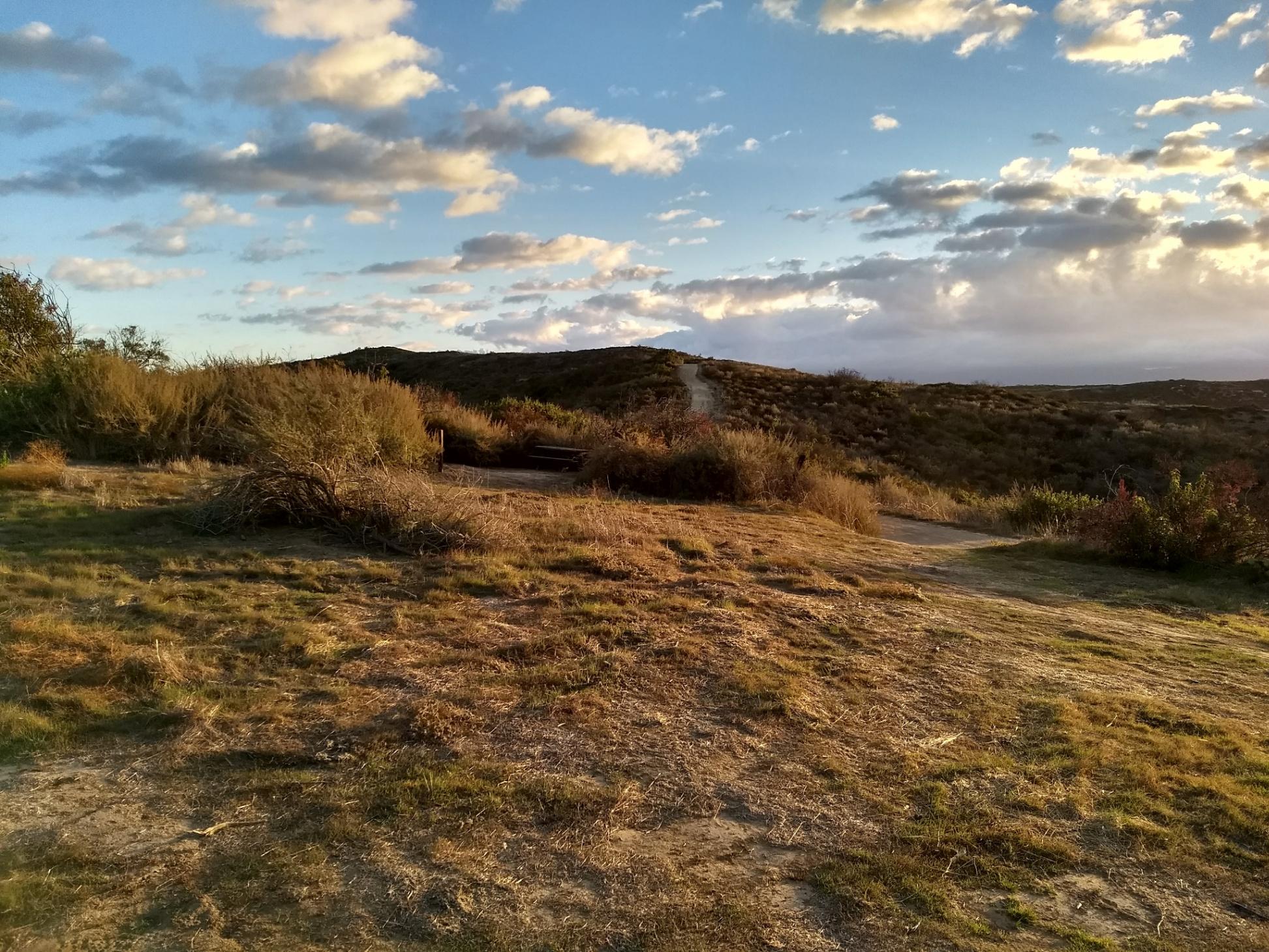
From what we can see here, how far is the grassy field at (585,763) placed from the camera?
288 cm

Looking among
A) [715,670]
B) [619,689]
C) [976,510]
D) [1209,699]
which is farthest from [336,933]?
[976,510]

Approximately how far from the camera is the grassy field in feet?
9.45

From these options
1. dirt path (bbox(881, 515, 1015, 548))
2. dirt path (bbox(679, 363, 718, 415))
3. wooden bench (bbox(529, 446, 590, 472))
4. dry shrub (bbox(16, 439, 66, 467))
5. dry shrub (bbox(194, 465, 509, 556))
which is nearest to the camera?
dry shrub (bbox(194, 465, 509, 556))

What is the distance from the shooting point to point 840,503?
13.3m

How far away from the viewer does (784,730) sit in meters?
4.52

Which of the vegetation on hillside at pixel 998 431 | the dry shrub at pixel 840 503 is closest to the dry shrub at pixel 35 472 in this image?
the dry shrub at pixel 840 503

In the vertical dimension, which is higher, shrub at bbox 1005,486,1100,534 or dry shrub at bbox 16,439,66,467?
dry shrub at bbox 16,439,66,467

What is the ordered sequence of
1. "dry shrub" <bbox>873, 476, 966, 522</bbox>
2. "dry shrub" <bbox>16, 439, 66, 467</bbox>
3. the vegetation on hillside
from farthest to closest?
the vegetation on hillside < "dry shrub" <bbox>873, 476, 966, 522</bbox> < "dry shrub" <bbox>16, 439, 66, 467</bbox>

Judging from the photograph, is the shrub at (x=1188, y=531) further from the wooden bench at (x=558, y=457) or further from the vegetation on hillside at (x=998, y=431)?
the vegetation on hillside at (x=998, y=431)

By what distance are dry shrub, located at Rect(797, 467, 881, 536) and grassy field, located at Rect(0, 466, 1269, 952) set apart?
540cm

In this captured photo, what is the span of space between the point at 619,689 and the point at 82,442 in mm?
9819

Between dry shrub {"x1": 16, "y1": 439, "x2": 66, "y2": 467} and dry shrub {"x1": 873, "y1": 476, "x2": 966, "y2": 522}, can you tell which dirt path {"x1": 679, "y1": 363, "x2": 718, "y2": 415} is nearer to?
dry shrub {"x1": 873, "y1": 476, "x2": 966, "y2": 522}

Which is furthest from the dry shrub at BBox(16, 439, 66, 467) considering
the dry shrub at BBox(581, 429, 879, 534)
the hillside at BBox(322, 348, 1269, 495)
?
the hillside at BBox(322, 348, 1269, 495)

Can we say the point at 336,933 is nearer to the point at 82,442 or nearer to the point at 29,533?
the point at 29,533
